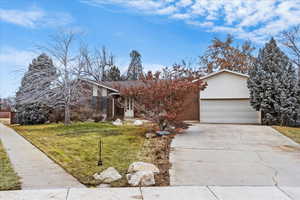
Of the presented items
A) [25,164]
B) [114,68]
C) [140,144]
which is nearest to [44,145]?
[25,164]

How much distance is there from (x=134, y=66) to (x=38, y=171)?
32.9 metres

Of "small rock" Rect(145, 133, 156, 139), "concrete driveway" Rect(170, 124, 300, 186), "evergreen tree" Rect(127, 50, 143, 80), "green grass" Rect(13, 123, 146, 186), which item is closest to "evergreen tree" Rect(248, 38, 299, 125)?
"concrete driveway" Rect(170, 124, 300, 186)

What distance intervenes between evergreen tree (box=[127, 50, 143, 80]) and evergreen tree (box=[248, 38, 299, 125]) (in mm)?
23054

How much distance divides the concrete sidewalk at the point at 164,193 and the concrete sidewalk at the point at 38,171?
1.30 ft

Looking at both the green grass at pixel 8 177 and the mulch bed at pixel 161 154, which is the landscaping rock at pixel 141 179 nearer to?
the mulch bed at pixel 161 154

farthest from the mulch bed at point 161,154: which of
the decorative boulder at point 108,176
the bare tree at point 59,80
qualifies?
the bare tree at point 59,80

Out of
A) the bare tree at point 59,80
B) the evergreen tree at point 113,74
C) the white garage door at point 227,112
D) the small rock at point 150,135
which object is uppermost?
the evergreen tree at point 113,74

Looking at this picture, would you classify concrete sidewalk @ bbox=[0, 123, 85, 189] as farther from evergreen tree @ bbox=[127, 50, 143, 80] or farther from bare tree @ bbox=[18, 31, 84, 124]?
evergreen tree @ bbox=[127, 50, 143, 80]

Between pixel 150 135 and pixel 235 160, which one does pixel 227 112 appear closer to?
pixel 150 135

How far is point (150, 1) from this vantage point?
34.3 feet

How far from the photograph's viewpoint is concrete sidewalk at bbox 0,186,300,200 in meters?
4.09

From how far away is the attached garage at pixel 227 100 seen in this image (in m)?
17.7

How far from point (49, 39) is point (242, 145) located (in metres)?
14.6

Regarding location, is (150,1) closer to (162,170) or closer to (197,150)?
(197,150)
